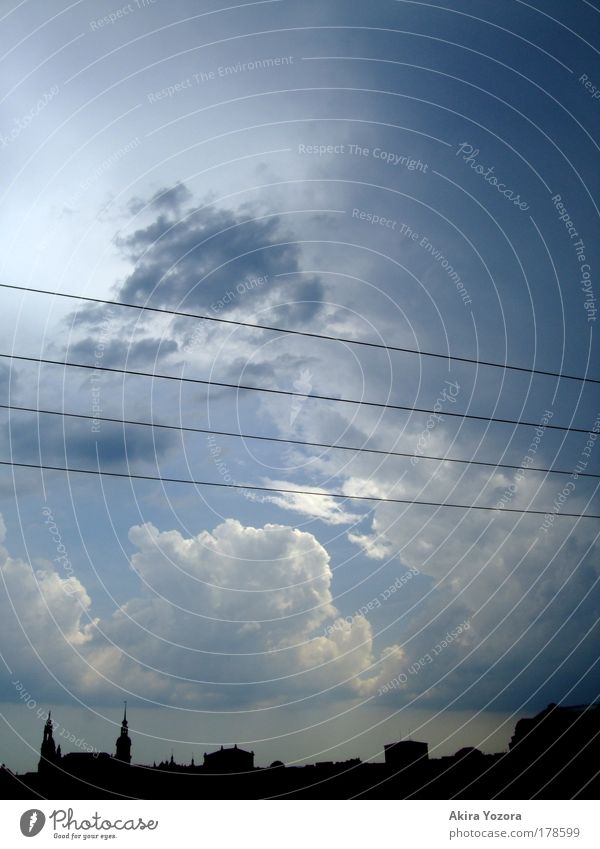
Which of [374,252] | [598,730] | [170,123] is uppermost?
[170,123]

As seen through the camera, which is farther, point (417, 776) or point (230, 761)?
point (230, 761)

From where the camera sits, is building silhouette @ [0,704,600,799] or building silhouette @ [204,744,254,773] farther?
building silhouette @ [204,744,254,773]

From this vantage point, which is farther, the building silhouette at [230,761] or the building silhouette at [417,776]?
the building silhouette at [230,761]
